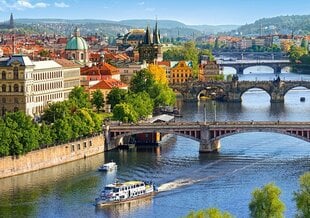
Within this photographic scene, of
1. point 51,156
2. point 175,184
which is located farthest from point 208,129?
point 175,184

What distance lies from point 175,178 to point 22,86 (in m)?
19.3

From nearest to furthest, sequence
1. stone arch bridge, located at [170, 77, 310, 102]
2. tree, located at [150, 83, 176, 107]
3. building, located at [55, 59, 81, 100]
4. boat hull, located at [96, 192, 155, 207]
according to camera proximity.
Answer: boat hull, located at [96, 192, 155, 207] → building, located at [55, 59, 81, 100] → tree, located at [150, 83, 176, 107] → stone arch bridge, located at [170, 77, 310, 102]

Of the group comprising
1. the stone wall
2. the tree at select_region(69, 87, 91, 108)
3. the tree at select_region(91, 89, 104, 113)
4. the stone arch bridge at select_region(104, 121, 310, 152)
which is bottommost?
the stone wall

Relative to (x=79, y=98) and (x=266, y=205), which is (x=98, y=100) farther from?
(x=266, y=205)

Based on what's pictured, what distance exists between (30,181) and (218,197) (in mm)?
10617

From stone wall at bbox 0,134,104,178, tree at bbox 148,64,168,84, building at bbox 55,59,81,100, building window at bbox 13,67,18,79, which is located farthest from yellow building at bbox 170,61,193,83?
stone wall at bbox 0,134,104,178

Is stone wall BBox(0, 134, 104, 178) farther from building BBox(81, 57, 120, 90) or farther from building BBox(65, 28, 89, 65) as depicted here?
building BBox(65, 28, 89, 65)

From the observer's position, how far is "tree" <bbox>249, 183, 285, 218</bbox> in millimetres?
39000

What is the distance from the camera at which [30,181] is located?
55938 mm

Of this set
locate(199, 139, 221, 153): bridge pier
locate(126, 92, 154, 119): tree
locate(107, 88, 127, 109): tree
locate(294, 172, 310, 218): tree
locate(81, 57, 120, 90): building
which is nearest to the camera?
locate(294, 172, 310, 218): tree

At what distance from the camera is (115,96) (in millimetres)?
81938

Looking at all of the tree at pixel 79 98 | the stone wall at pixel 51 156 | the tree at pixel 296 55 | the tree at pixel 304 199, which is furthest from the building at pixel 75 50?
the tree at pixel 304 199

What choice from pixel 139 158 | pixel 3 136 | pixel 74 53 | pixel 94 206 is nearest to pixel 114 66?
pixel 74 53

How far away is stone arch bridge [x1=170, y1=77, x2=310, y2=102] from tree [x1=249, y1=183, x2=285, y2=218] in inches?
2730
